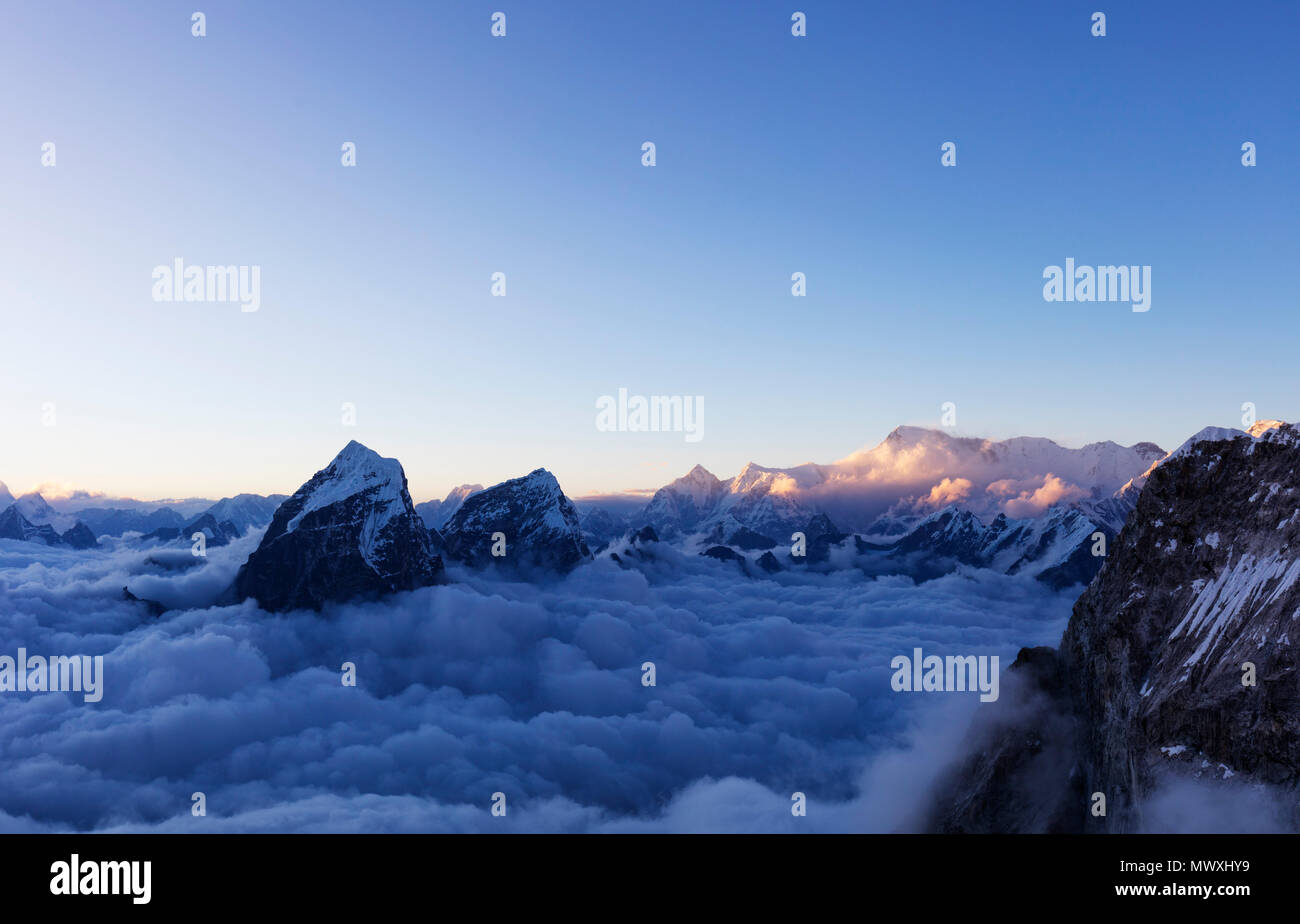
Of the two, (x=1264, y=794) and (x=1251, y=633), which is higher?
(x=1251, y=633)

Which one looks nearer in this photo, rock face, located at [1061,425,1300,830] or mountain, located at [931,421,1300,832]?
rock face, located at [1061,425,1300,830]

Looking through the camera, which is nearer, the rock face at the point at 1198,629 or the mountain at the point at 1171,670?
the rock face at the point at 1198,629

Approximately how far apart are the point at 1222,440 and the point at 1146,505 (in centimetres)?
832

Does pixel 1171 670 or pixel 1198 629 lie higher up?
pixel 1198 629

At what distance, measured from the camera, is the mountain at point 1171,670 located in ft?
149

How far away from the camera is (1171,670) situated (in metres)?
54.0

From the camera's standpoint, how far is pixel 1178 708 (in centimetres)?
4925

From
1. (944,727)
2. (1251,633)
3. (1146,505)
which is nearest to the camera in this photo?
(1251,633)

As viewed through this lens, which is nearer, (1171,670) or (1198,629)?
(1171,670)

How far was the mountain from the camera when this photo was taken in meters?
45.3
